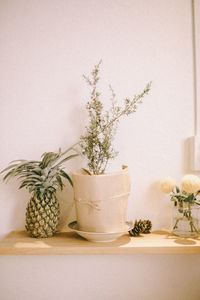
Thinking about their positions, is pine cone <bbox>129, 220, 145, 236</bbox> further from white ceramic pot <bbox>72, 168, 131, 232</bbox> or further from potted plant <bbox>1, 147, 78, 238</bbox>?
potted plant <bbox>1, 147, 78, 238</bbox>

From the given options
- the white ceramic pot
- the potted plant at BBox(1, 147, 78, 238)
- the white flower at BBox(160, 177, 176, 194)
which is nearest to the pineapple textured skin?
the potted plant at BBox(1, 147, 78, 238)

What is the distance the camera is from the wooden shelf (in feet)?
2.45

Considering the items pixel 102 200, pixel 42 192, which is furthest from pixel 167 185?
pixel 42 192

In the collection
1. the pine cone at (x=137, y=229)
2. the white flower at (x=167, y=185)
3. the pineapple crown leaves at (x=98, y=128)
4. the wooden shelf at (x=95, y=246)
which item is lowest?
the wooden shelf at (x=95, y=246)

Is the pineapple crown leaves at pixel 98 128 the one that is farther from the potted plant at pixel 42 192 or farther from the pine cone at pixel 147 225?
the pine cone at pixel 147 225

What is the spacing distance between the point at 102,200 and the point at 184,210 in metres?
0.32

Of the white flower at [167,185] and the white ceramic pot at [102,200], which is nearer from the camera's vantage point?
the white ceramic pot at [102,200]

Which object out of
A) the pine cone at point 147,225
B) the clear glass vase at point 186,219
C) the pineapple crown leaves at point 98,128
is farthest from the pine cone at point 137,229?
the pineapple crown leaves at point 98,128

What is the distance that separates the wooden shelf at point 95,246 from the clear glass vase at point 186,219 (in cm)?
3

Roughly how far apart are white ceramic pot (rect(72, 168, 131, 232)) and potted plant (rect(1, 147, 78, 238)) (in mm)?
107

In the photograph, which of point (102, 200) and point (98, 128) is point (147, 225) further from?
point (98, 128)

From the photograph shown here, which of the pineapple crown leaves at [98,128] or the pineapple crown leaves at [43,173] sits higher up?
the pineapple crown leaves at [98,128]

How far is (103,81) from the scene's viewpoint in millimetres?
949

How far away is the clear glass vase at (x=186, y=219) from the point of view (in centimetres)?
→ 86
